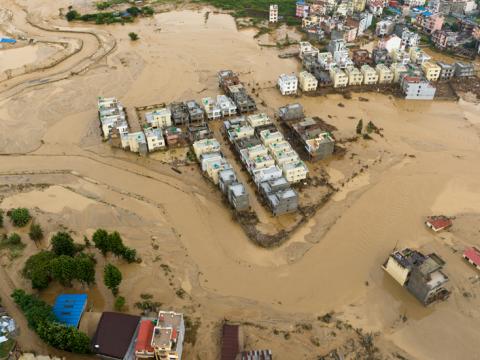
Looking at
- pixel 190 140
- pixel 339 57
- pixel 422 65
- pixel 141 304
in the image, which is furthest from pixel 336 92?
pixel 141 304

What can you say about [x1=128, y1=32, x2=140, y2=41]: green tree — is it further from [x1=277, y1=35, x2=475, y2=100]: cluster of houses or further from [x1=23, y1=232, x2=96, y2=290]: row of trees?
[x1=23, y1=232, x2=96, y2=290]: row of trees

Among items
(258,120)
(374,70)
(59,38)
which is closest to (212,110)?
(258,120)

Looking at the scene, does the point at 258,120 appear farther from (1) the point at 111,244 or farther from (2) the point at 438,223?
(1) the point at 111,244

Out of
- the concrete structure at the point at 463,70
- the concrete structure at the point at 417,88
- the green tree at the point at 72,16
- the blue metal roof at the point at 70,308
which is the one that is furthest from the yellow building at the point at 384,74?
the green tree at the point at 72,16

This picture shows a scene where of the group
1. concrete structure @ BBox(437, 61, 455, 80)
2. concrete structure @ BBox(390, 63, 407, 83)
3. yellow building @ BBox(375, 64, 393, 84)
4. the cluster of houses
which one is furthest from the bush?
concrete structure @ BBox(437, 61, 455, 80)

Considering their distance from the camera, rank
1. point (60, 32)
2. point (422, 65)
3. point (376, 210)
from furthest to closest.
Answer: point (60, 32), point (422, 65), point (376, 210)

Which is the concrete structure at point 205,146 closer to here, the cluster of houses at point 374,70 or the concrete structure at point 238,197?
the concrete structure at point 238,197

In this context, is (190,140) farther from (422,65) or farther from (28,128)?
(422,65)
